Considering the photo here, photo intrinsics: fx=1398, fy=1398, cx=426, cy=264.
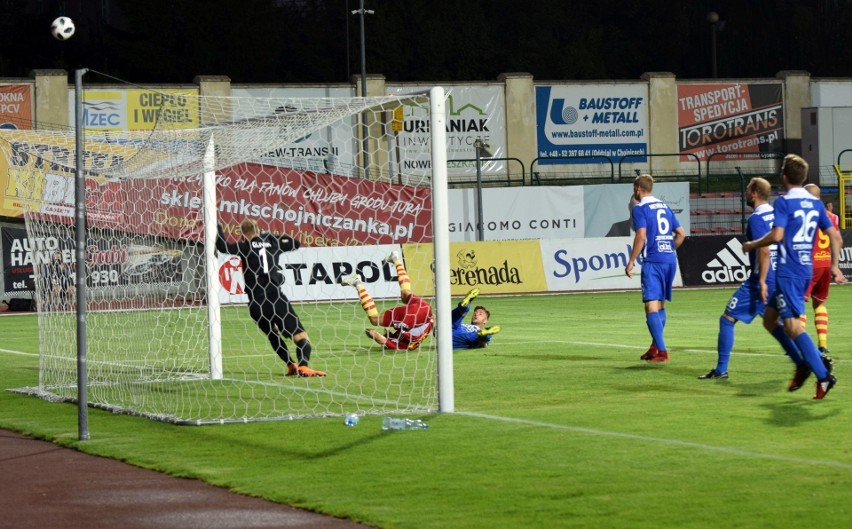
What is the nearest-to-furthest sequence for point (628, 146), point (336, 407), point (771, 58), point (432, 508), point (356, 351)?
point (432, 508) → point (336, 407) → point (356, 351) → point (628, 146) → point (771, 58)

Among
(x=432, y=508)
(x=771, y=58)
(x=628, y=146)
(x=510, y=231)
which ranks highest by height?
(x=771, y=58)

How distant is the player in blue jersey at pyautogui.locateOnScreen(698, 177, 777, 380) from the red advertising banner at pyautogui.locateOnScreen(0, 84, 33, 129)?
1293 inches

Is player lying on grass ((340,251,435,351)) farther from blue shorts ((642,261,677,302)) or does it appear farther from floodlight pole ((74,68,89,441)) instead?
floodlight pole ((74,68,89,441))

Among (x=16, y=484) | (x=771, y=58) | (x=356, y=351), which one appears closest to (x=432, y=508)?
(x=16, y=484)

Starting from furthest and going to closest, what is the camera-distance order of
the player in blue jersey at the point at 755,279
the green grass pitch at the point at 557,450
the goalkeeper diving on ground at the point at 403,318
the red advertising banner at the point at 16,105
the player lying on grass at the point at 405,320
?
the red advertising banner at the point at 16,105 → the player lying on grass at the point at 405,320 → the goalkeeper diving on ground at the point at 403,318 → the player in blue jersey at the point at 755,279 → the green grass pitch at the point at 557,450

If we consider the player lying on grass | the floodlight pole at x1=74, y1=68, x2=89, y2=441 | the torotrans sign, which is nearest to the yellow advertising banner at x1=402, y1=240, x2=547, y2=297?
the torotrans sign

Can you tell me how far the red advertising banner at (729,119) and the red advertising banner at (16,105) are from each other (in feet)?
74.5

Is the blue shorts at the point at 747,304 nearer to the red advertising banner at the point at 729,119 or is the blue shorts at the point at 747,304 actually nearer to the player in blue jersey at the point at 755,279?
the player in blue jersey at the point at 755,279

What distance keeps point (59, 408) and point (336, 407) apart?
2933 mm

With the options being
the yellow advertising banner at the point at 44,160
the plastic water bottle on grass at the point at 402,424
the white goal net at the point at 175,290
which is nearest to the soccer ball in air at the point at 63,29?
the white goal net at the point at 175,290

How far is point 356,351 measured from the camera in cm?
1912

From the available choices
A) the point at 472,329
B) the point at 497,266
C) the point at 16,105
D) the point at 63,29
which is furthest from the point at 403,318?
the point at 16,105

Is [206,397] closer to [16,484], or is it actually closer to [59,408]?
[59,408]

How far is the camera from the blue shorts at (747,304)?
13805 millimetres
